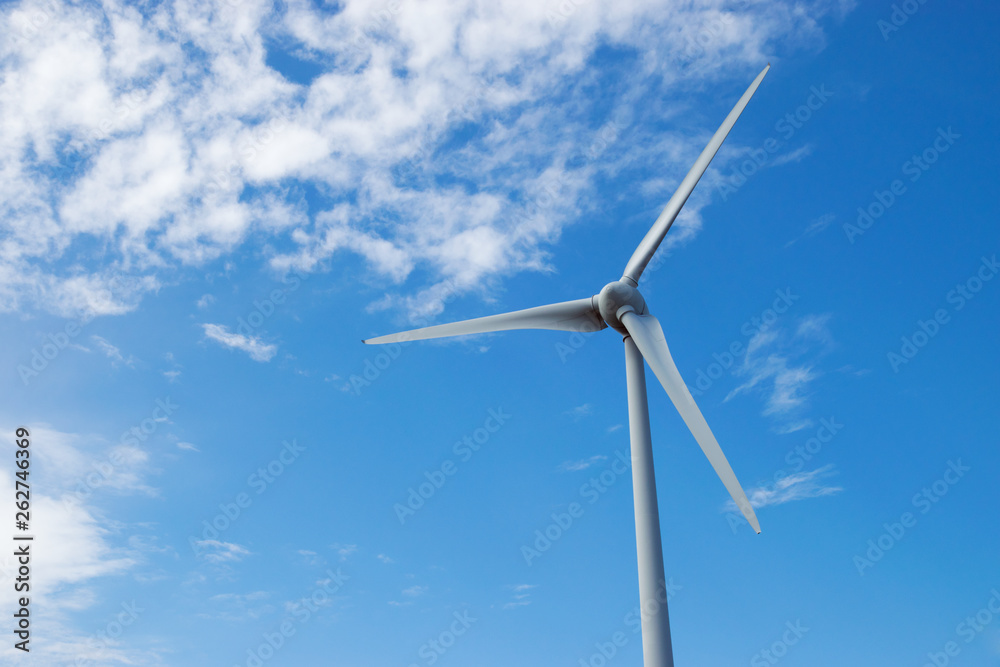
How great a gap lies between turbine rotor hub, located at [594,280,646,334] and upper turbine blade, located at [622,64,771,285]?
0.97 m

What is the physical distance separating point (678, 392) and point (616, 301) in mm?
3453

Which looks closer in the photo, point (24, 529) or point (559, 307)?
point (24, 529)

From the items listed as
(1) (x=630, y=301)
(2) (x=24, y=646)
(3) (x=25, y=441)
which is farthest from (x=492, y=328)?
(2) (x=24, y=646)

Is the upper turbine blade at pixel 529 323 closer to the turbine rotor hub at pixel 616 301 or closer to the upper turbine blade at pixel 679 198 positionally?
the turbine rotor hub at pixel 616 301

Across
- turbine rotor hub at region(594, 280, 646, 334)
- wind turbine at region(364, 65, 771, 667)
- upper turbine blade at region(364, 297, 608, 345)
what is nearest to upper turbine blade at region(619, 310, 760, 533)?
wind turbine at region(364, 65, 771, 667)

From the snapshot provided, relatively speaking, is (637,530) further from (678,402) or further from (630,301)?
(630,301)

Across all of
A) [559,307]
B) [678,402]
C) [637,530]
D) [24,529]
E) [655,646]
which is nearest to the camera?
[655,646]

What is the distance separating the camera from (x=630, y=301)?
2077 cm

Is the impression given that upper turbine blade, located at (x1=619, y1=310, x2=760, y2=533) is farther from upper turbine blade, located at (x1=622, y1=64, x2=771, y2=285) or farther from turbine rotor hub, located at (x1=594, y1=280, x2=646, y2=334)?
upper turbine blade, located at (x1=622, y1=64, x2=771, y2=285)

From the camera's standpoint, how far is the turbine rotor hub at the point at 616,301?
68.0 feet

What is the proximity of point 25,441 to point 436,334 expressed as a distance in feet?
38.5

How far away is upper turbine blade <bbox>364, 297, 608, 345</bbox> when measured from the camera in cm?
2167

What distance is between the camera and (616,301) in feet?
68.0

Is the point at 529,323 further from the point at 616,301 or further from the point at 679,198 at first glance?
the point at 679,198
